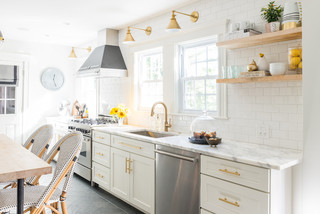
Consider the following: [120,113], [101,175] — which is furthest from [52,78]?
[101,175]

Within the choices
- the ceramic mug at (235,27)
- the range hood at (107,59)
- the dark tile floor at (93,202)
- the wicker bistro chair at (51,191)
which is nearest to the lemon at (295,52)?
the ceramic mug at (235,27)

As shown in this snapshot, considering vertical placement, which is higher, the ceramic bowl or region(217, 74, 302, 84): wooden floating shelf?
the ceramic bowl

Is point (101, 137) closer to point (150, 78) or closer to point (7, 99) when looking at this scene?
point (150, 78)

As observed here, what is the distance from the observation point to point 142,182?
3004 mm

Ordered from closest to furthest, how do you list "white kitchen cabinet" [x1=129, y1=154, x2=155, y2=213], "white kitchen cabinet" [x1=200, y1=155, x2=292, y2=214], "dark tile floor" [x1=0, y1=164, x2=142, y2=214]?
1. "white kitchen cabinet" [x1=200, y1=155, x2=292, y2=214]
2. "white kitchen cabinet" [x1=129, y1=154, x2=155, y2=213]
3. "dark tile floor" [x1=0, y1=164, x2=142, y2=214]

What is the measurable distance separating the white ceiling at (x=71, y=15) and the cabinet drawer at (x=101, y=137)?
1.82 meters

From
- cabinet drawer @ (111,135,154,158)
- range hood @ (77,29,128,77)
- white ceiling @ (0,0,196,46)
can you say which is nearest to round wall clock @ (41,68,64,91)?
white ceiling @ (0,0,196,46)

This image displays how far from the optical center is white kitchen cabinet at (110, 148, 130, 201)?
10.7ft

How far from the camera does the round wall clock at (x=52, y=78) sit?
5.98m

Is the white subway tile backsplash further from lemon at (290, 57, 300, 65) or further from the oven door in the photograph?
the oven door

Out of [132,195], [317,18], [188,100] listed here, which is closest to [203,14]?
[188,100]

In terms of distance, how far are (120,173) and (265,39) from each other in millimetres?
2346

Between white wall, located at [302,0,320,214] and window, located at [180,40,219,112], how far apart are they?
1.23m

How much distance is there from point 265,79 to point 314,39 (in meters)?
0.50
